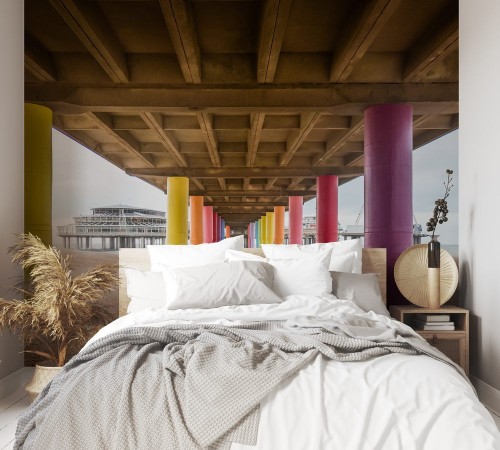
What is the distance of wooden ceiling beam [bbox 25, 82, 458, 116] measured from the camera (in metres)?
5.32

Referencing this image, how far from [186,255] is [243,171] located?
7493 mm

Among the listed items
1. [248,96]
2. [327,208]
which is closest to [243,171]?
[327,208]

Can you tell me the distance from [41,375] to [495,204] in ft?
Answer: 10.5

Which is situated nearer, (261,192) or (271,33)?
(271,33)

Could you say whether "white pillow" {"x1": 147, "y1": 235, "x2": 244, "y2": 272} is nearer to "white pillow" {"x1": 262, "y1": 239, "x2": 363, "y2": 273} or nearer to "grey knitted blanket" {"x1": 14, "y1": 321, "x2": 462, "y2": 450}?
"white pillow" {"x1": 262, "y1": 239, "x2": 363, "y2": 273}

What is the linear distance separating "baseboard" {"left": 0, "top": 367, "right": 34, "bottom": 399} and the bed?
1.64m

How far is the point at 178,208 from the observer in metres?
11.5

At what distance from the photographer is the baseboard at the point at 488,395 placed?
3230mm

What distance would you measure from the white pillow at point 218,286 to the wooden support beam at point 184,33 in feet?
6.28

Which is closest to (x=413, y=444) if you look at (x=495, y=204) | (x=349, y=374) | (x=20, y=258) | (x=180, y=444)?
(x=349, y=374)

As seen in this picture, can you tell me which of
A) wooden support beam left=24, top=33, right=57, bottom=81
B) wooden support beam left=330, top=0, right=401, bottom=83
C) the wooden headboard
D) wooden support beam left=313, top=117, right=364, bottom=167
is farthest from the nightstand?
wooden support beam left=24, top=33, right=57, bottom=81

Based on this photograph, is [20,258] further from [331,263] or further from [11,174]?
[331,263]

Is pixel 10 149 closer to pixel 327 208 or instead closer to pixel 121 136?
pixel 121 136

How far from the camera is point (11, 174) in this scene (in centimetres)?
357
